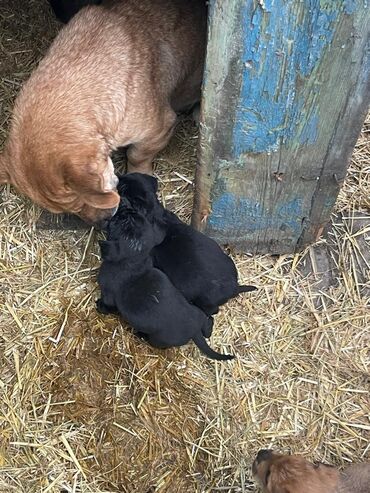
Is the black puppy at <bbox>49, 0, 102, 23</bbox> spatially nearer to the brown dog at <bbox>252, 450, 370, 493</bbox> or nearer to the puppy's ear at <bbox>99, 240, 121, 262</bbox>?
the puppy's ear at <bbox>99, 240, 121, 262</bbox>

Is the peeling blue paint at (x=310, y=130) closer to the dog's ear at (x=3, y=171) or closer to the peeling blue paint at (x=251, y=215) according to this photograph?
the peeling blue paint at (x=251, y=215)

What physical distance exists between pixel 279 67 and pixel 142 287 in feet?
3.95

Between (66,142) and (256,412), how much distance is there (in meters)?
1.59

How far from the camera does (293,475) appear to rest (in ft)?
9.09

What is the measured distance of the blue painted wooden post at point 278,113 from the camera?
7.87ft

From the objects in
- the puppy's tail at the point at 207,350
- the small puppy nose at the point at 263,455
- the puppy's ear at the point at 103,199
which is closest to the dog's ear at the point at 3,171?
the puppy's ear at the point at 103,199

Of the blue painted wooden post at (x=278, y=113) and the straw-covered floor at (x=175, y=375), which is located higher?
the blue painted wooden post at (x=278, y=113)

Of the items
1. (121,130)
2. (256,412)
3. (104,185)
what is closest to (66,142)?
(104,185)

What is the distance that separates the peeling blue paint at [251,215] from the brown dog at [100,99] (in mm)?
540

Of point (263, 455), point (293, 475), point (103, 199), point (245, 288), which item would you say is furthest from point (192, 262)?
point (293, 475)

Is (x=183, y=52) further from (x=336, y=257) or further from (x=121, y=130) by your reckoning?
(x=336, y=257)

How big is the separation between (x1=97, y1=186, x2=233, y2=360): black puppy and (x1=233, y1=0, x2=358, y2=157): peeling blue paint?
1.95 ft

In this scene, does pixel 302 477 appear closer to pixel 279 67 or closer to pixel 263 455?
pixel 263 455

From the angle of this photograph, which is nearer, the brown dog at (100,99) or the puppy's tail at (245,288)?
the brown dog at (100,99)
